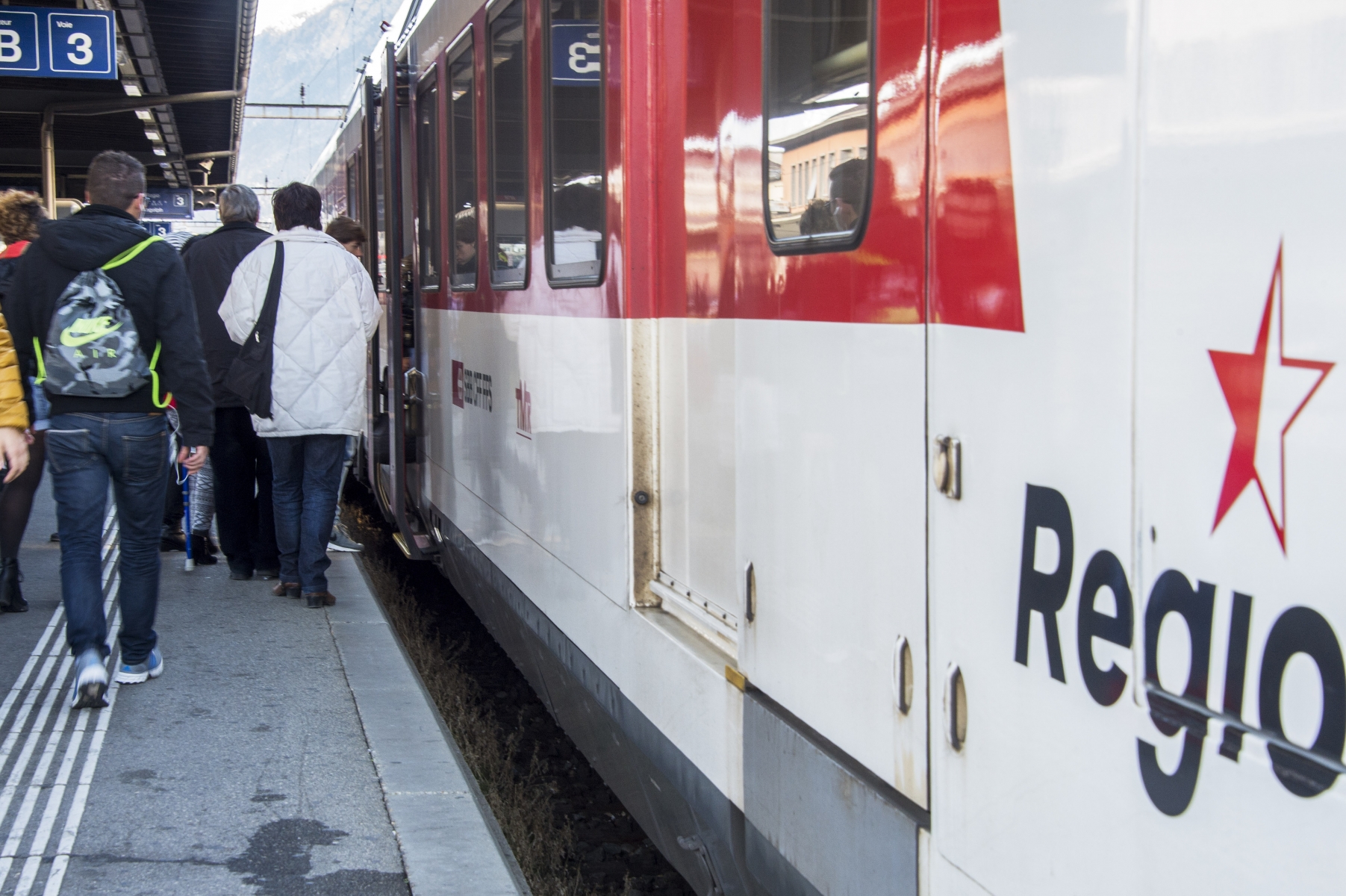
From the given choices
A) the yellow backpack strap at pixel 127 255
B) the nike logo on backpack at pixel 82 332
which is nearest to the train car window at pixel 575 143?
the yellow backpack strap at pixel 127 255

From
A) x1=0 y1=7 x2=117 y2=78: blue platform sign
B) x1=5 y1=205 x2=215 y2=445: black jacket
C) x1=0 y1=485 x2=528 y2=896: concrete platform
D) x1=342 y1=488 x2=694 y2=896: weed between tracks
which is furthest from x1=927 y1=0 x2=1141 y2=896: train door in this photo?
x1=0 y1=7 x2=117 y2=78: blue platform sign

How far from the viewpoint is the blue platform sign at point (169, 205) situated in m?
34.8

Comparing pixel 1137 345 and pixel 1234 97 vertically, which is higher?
pixel 1234 97

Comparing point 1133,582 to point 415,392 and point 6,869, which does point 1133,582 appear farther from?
point 415,392

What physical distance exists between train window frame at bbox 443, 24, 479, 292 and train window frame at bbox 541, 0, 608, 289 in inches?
37.7

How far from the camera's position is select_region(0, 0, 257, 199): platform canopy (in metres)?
13.5

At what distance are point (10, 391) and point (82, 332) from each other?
0.34m

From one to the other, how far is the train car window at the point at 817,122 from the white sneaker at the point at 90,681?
3.25 m

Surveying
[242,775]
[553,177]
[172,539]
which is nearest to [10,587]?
[172,539]

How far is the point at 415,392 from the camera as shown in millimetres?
7062

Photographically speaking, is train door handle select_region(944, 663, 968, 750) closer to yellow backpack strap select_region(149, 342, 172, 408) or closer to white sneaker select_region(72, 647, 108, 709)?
yellow backpack strap select_region(149, 342, 172, 408)

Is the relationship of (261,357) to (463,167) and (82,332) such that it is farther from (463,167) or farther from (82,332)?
(82,332)

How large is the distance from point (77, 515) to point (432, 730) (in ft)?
4.50

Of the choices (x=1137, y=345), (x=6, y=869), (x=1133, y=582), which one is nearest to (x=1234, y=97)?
(x=1137, y=345)
